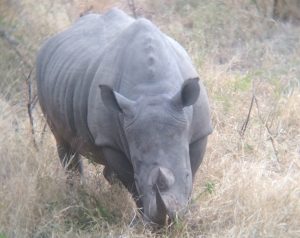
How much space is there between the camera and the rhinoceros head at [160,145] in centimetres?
463

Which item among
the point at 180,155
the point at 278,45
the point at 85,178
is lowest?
the point at 278,45

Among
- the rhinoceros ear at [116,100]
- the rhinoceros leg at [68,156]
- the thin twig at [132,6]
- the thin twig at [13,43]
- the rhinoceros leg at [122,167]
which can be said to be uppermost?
the rhinoceros ear at [116,100]

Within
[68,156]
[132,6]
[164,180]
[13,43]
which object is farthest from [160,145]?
[132,6]

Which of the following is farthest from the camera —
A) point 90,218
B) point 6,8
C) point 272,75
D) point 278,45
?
point 278,45

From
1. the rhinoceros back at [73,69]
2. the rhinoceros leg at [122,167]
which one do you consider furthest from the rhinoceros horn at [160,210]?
the rhinoceros back at [73,69]

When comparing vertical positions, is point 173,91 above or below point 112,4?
above

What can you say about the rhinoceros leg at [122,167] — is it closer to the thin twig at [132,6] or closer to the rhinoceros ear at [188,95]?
the rhinoceros ear at [188,95]

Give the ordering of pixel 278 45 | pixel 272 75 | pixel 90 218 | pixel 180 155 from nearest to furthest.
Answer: pixel 180 155 → pixel 90 218 → pixel 272 75 → pixel 278 45

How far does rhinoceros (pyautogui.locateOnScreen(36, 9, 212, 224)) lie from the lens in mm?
4699

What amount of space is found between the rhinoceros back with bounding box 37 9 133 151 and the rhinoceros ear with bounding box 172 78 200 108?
992mm

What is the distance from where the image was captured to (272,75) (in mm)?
9320

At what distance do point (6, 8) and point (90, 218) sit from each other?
3.52 m

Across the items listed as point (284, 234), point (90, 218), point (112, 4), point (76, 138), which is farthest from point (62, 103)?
point (112, 4)

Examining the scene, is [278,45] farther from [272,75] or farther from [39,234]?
[39,234]
